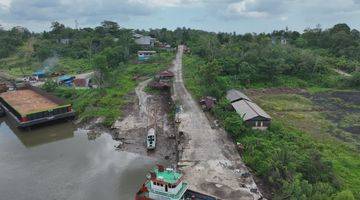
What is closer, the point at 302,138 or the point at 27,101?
the point at 302,138

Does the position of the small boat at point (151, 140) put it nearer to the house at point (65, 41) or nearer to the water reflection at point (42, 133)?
the water reflection at point (42, 133)

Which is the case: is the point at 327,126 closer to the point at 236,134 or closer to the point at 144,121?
the point at 236,134

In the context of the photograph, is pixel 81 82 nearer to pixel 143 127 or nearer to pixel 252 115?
pixel 143 127

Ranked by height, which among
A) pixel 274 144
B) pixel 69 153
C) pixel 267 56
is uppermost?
pixel 267 56

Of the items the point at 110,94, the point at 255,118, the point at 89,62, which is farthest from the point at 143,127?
the point at 89,62

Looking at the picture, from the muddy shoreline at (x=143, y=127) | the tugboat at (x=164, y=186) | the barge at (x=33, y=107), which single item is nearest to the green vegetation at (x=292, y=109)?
the muddy shoreline at (x=143, y=127)

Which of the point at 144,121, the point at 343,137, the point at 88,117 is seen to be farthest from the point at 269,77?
the point at 88,117
